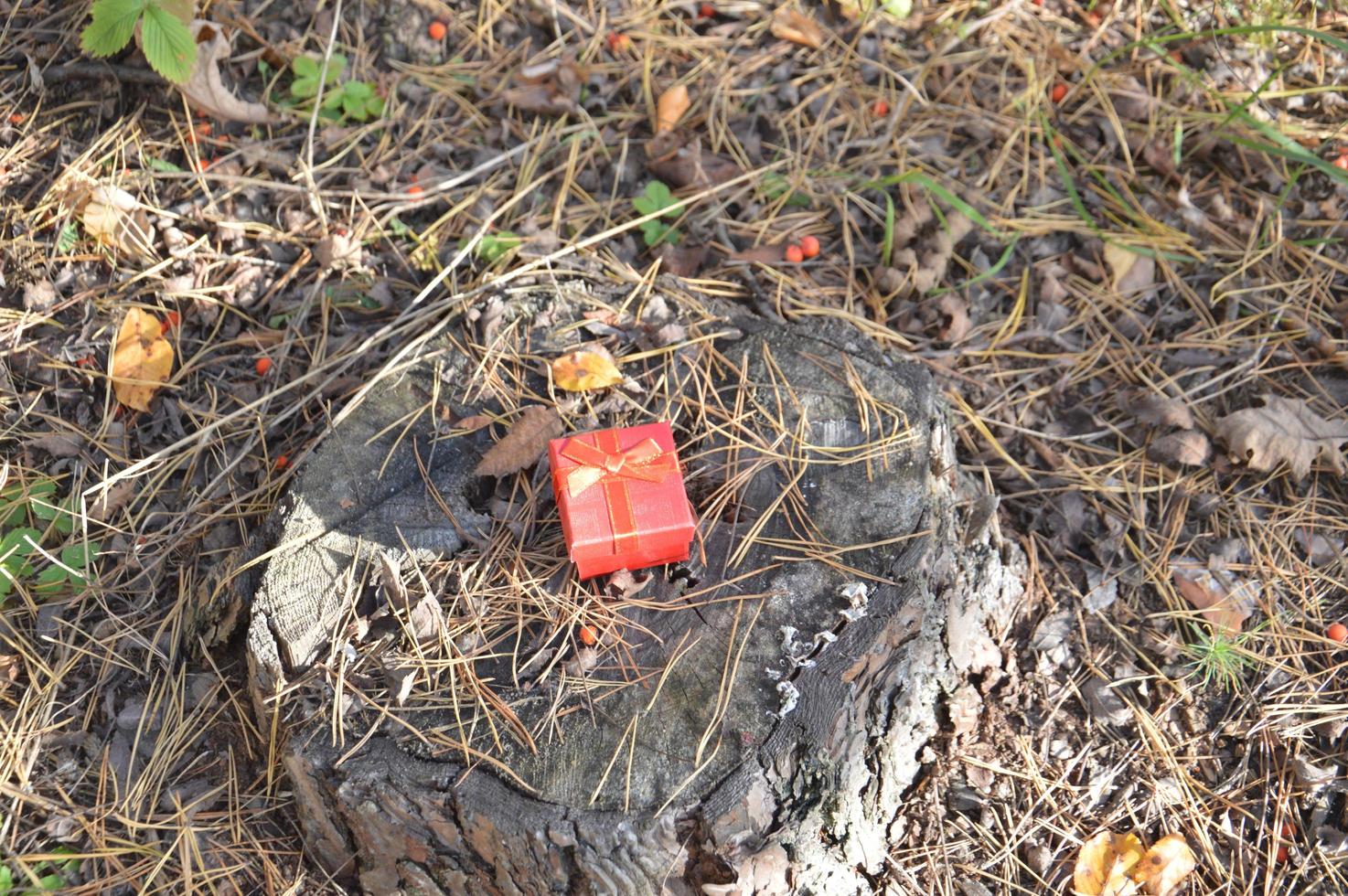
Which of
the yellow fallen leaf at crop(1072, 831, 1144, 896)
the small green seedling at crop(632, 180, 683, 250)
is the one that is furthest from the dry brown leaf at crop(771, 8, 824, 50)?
the yellow fallen leaf at crop(1072, 831, 1144, 896)

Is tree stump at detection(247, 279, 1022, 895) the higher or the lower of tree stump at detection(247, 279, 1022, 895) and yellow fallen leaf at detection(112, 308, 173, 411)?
the lower

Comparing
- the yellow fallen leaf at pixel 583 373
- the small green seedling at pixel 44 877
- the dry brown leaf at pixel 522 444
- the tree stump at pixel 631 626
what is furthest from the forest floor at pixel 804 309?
the dry brown leaf at pixel 522 444

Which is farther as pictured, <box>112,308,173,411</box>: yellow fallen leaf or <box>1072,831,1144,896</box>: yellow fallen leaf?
<box>112,308,173,411</box>: yellow fallen leaf

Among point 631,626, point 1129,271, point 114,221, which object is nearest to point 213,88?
point 114,221

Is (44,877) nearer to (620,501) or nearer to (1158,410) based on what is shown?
(620,501)

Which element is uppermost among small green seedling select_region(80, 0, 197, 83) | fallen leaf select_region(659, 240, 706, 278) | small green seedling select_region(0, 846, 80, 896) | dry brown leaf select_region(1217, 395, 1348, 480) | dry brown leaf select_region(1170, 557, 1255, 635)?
small green seedling select_region(80, 0, 197, 83)

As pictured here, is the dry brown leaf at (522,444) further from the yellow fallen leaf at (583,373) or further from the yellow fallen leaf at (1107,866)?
the yellow fallen leaf at (1107,866)

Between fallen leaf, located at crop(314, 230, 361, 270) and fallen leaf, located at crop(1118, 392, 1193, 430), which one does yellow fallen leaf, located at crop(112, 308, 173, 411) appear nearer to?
fallen leaf, located at crop(314, 230, 361, 270)
